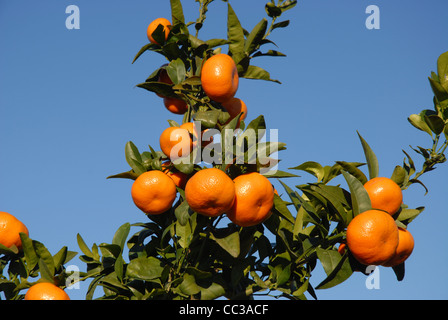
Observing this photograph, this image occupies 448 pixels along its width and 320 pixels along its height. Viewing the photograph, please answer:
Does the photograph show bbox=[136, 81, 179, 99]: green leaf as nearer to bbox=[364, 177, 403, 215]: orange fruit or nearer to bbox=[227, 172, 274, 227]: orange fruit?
bbox=[227, 172, 274, 227]: orange fruit

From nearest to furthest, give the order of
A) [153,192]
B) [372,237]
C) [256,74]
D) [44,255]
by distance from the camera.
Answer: [372,237], [153,192], [44,255], [256,74]

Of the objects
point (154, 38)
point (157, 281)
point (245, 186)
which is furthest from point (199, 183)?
point (154, 38)

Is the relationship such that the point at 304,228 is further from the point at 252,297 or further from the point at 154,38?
the point at 154,38

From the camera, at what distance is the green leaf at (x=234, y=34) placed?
8.50ft

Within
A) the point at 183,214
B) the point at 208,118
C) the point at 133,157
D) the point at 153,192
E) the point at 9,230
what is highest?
the point at 208,118

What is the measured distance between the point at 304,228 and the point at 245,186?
46 cm

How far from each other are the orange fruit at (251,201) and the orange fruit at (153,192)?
32 centimetres

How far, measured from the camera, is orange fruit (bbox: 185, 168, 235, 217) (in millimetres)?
2020

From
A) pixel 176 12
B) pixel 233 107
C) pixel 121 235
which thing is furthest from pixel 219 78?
pixel 121 235

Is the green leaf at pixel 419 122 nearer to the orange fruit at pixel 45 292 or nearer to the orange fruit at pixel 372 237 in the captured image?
the orange fruit at pixel 372 237

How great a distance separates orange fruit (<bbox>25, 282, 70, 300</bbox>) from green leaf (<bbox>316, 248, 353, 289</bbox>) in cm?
117

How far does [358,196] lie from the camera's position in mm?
2146

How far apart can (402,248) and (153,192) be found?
3.93ft

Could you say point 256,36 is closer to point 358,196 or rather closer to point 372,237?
point 358,196
